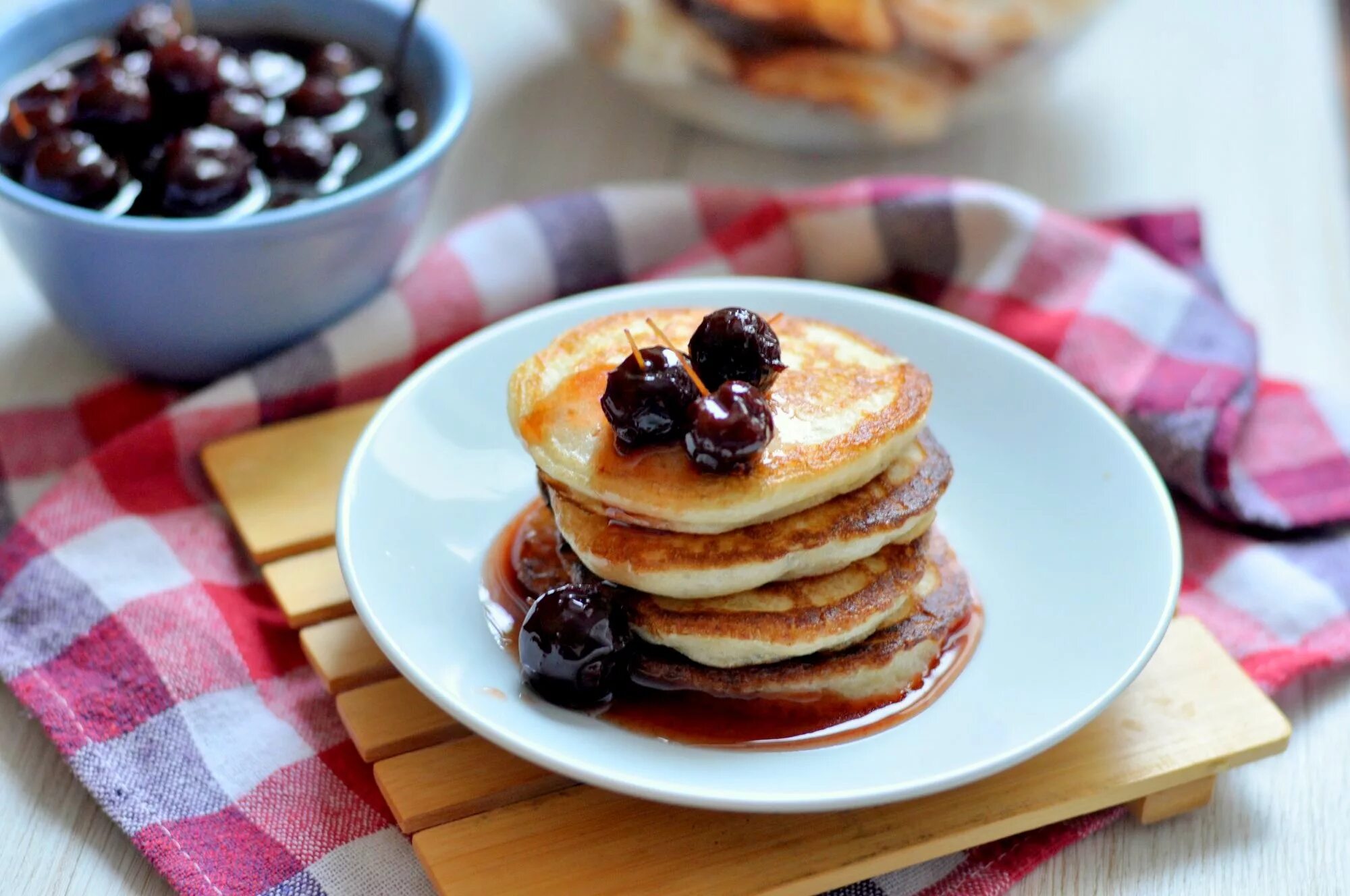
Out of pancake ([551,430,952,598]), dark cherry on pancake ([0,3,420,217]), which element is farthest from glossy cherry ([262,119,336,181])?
pancake ([551,430,952,598])

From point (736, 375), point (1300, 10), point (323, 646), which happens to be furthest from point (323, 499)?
point (1300, 10)

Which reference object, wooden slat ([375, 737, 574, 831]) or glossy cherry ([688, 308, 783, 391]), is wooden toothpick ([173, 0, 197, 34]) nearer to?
glossy cherry ([688, 308, 783, 391])

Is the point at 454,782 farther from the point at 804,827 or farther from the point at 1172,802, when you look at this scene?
the point at 1172,802

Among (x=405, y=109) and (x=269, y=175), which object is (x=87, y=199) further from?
(x=405, y=109)

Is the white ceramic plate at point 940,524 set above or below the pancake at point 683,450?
below

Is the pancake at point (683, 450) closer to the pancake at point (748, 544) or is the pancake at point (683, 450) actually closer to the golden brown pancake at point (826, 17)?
the pancake at point (748, 544)

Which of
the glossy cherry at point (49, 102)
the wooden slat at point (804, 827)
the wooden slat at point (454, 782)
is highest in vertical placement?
the glossy cherry at point (49, 102)

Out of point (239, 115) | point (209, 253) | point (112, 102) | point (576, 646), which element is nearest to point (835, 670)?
point (576, 646)

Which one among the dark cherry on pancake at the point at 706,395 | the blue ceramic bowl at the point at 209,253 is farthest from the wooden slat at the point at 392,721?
the blue ceramic bowl at the point at 209,253
